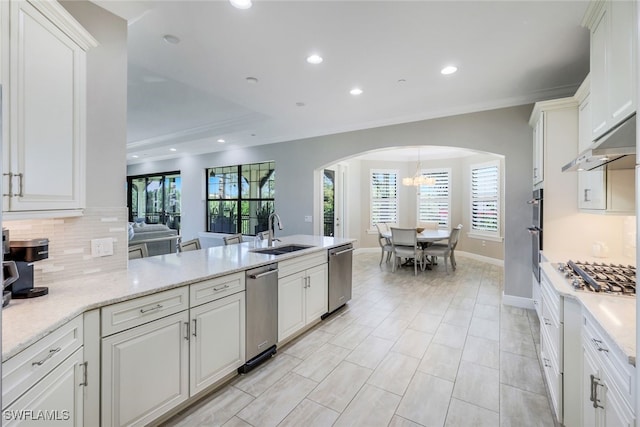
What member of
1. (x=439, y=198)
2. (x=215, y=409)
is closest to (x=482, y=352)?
(x=215, y=409)

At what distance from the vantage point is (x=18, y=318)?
50.3 inches

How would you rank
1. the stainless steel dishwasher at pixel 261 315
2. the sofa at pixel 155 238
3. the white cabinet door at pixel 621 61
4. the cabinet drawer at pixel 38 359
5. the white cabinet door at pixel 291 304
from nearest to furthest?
the cabinet drawer at pixel 38 359, the white cabinet door at pixel 621 61, the stainless steel dishwasher at pixel 261 315, the white cabinet door at pixel 291 304, the sofa at pixel 155 238

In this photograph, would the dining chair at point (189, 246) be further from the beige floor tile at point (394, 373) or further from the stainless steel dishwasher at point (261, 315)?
the beige floor tile at point (394, 373)

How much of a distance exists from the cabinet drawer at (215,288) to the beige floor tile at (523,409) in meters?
2.03

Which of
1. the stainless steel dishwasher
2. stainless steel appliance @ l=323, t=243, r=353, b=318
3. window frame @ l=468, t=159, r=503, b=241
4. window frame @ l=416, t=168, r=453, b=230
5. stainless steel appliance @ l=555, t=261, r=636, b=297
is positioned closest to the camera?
stainless steel appliance @ l=555, t=261, r=636, b=297

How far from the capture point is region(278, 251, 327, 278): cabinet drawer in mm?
2791

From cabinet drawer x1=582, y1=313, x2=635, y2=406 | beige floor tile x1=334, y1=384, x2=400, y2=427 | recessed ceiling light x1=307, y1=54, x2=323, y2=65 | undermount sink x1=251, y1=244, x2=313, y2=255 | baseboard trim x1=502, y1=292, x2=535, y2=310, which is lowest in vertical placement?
beige floor tile x1=334, y1=384, x2=400, y2=427

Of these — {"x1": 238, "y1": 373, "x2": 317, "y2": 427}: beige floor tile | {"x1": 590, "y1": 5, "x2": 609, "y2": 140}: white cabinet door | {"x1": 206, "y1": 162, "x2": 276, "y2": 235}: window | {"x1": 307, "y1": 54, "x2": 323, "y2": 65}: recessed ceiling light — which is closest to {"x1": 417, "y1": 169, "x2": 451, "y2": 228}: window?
{"x1": 206, "y1": 162, "x2": 276, "y2": 235}: window

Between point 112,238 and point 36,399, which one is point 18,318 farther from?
point 112,238

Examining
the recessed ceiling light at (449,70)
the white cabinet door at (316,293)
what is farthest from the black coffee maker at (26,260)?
the recessed ceiling light at (449,70)

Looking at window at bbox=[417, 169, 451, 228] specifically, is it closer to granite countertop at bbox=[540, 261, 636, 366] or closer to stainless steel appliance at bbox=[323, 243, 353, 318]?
stainless steel appliance at bbox=[323, 243, 353, 318]

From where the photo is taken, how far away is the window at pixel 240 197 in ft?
23.5

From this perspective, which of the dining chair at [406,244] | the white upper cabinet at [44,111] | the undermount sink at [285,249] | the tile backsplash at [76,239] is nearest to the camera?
the white upper cabinet at [44,111]

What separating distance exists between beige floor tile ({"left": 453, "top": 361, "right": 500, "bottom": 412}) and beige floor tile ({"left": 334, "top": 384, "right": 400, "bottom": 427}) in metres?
0.52
